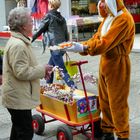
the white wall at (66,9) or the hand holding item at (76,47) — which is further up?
the white wall at (66,9)

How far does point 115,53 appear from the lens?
4.39 meters

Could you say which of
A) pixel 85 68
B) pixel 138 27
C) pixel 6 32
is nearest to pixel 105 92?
pixel 85 68

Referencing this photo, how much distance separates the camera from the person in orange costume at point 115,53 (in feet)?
14.0

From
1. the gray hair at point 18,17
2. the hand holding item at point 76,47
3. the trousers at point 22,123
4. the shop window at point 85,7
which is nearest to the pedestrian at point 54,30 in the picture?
the hand holding item at point 76,47

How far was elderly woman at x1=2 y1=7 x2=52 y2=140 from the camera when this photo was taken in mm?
3797

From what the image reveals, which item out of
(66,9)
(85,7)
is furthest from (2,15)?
(85,7)

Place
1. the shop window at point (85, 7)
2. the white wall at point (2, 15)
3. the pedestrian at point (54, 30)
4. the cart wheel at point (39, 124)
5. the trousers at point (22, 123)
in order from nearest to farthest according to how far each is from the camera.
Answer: the trousers at point (22, 123), the cart wheel at point (39, 124), the pedestrian at point (54, 30), the shop window at point (85, 7), the white wall at point (2, 15)

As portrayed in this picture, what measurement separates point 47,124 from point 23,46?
203 cm

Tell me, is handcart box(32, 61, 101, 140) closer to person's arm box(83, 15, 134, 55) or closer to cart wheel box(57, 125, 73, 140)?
cart wheel box(57, 125, 73, 140)

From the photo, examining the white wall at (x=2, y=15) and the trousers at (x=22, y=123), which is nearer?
the trousers at (x=22, y=123)

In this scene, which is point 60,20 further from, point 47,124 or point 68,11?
point 68,11

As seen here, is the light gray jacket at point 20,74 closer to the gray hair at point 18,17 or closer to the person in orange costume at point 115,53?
the gray hair at point 18,17

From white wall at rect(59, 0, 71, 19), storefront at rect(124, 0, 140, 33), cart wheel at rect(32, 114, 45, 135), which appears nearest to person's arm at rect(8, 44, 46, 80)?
cart wheel at rect(32, 114, 45, 135)

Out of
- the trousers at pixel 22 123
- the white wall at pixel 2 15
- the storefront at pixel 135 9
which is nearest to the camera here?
the trousers at pixel 22 123
